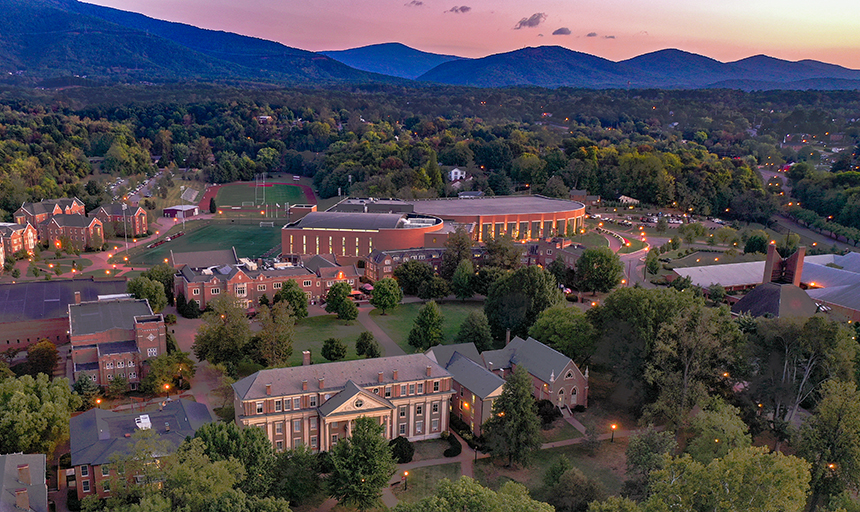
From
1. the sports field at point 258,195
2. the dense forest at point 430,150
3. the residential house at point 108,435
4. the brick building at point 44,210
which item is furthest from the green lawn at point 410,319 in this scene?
the sports field at point 258,195

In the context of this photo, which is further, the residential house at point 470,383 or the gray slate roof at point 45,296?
the gray slate roof at point 45,296

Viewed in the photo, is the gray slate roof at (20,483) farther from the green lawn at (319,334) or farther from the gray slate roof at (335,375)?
the green lawn at (319,334)

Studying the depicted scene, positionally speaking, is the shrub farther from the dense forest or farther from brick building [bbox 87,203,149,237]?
the dense forest

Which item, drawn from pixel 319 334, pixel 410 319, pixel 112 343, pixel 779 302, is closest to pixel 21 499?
pixel 112 343

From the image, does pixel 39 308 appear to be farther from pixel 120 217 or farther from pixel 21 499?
pixel 120 217

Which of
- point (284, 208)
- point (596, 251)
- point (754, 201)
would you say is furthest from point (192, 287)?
point (754, 201)

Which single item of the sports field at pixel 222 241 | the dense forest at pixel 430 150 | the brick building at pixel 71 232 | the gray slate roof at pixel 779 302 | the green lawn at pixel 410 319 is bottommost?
the sports field at pixel 222 241
